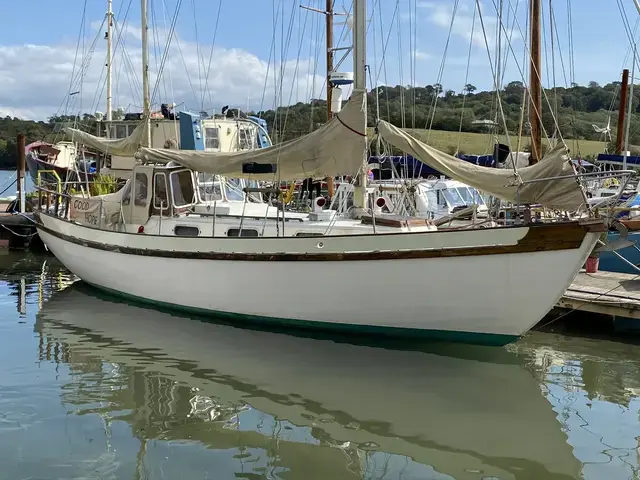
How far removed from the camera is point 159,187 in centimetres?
1297

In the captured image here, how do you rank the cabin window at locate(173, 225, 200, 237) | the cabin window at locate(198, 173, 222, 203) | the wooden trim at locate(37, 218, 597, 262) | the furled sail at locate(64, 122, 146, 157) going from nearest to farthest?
the wooden trim at locate(37, 218, 597, 262) → the cabin window at locate(173, 225, 200, 237) → the cabin window at locate(198, 173, 222, 203) → the furled sail at locate(64, 122, 146, 157)

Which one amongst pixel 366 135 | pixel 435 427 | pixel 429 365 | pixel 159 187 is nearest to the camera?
pixel 435 427

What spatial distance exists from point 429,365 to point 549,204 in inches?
114

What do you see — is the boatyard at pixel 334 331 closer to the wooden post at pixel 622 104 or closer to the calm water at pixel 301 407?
the calm water at pixel 301 407

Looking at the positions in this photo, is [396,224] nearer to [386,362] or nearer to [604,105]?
[386,362]

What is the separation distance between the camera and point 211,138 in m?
22.4

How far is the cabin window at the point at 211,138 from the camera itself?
2220cm

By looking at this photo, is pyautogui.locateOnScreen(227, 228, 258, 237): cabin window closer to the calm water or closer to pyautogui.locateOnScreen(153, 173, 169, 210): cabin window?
the calm water

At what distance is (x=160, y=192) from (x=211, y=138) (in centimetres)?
976

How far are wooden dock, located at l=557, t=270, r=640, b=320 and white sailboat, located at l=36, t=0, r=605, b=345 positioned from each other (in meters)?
2.42

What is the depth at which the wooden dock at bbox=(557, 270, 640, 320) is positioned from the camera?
425 inches

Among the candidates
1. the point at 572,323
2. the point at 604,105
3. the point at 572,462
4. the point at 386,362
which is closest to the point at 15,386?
the point at 386,362

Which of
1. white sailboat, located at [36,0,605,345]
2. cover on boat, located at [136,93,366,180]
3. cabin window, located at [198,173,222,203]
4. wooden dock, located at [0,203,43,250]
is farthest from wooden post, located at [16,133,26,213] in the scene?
cover on boat, located at [136,93,366,180]

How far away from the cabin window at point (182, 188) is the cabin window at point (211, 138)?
9055 millimetres
